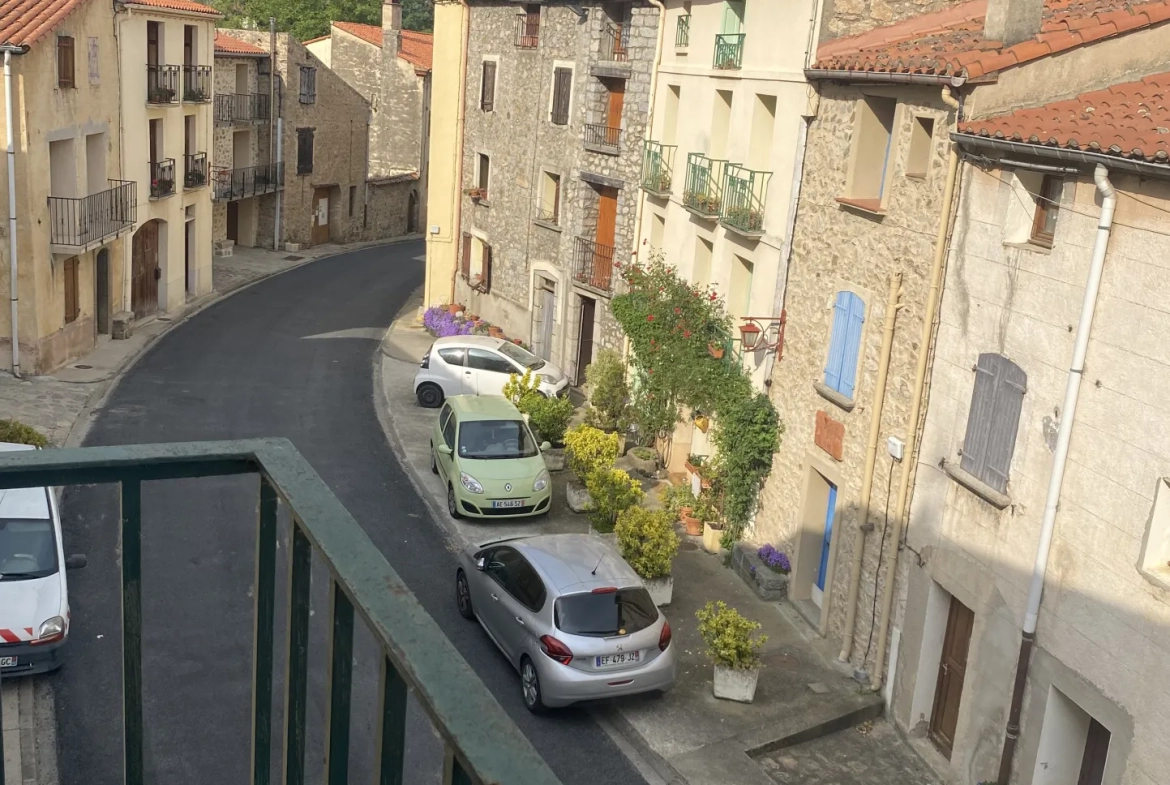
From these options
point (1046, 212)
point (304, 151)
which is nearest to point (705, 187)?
point (1046, 212)

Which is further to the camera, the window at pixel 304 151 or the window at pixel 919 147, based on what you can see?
the window at pixel 304 151

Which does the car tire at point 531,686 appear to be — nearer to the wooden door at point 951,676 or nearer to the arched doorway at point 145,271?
the wooden door at point 951,676

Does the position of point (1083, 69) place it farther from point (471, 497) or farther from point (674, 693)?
point (471, 497)

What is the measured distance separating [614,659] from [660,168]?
13.5 m

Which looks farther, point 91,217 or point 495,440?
point 91,217

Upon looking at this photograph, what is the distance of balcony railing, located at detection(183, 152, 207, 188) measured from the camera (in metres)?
36.2

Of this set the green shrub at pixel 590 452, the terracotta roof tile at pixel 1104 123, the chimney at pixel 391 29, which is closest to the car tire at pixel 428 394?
the green shrub at pixel 590 452

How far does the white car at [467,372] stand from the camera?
88.9 ft

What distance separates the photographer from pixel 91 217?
28.1 meters

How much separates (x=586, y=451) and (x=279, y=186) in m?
30.5

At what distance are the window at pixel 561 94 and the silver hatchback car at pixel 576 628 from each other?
17.5 metres

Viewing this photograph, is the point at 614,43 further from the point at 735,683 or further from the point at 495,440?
the point at 735,683

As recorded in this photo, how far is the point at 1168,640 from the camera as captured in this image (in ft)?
33.5

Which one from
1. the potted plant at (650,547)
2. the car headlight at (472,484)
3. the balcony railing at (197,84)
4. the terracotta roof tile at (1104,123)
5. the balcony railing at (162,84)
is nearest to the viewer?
the terracotta roof tile at (1104,123)
